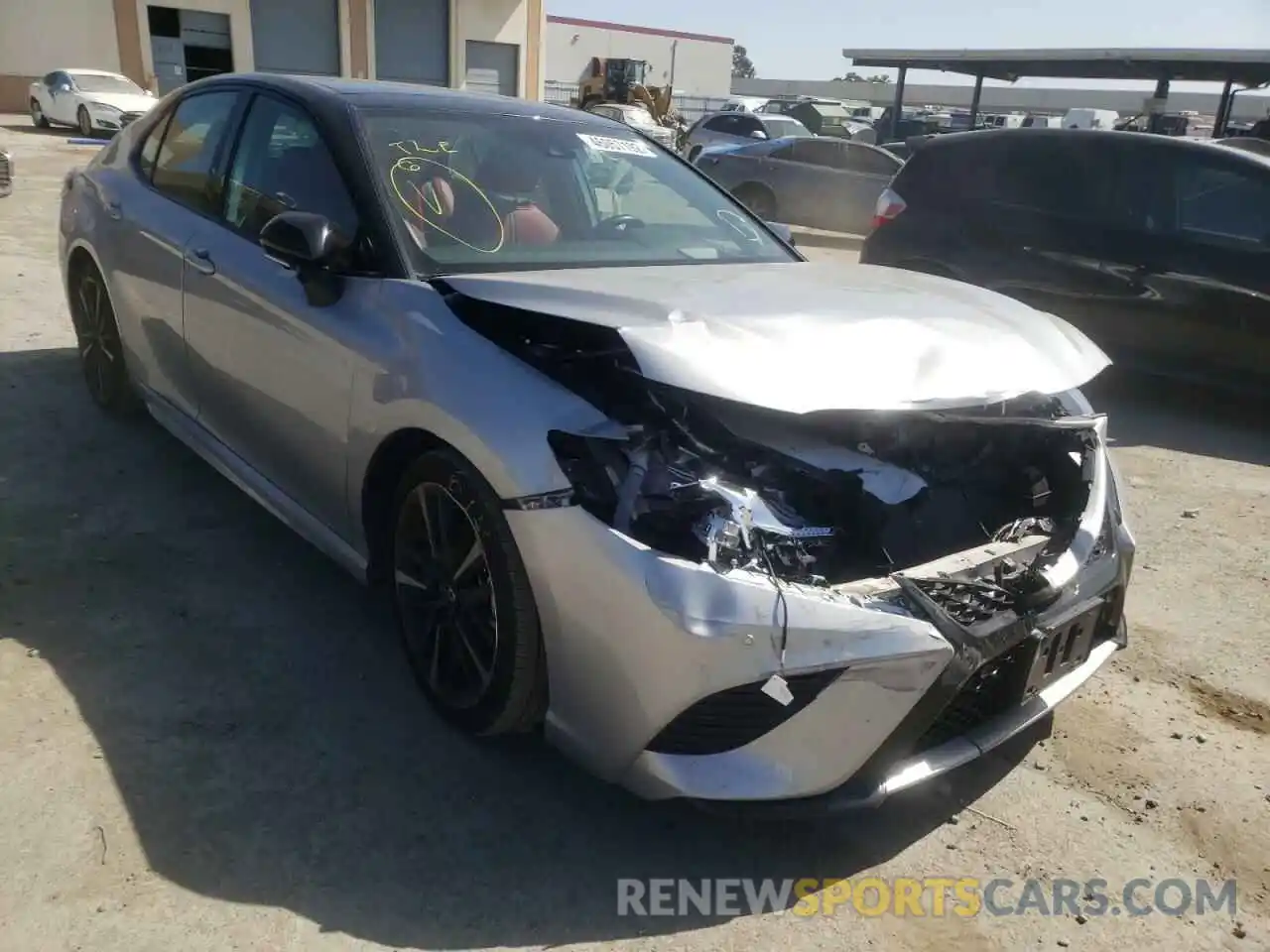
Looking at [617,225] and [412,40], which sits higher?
[412,40]

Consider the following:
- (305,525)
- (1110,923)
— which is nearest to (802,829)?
(1110,923)

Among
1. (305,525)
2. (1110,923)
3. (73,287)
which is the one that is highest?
(73,287)

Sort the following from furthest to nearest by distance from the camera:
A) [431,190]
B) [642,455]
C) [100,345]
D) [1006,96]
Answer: [1006,96] < [100,345] < [431,190] < [642,455]

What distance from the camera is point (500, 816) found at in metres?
2.53

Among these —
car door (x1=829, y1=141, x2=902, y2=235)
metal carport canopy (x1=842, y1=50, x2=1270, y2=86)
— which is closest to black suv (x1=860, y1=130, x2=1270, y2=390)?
car door (x1=829, y1=141, x2=902, y2=235)

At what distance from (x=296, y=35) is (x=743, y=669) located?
3213 cm

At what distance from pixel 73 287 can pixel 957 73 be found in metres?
29.3

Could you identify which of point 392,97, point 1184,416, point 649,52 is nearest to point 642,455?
point 392,97

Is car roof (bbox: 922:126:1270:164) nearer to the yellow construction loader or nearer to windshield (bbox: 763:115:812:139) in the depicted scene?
windshield (bbox: 763:115:812:139)

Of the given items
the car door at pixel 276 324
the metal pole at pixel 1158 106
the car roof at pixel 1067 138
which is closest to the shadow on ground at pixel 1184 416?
the car roof at pixel 1067 138

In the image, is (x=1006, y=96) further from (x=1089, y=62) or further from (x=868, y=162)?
(x=868, y=162)

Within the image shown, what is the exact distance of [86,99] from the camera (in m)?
21.6

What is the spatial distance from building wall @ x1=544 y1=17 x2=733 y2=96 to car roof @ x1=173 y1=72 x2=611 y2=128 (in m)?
49.2

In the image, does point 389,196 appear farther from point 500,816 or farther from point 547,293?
point 500,816
